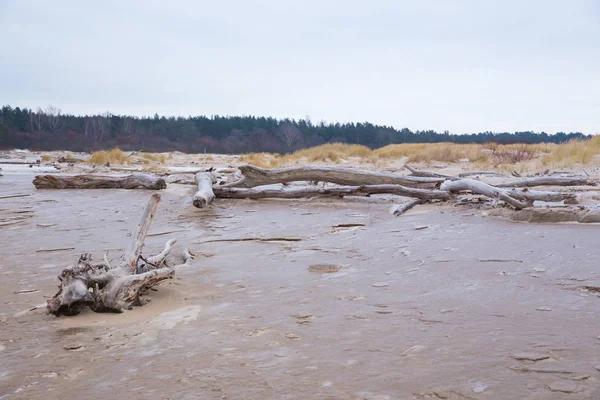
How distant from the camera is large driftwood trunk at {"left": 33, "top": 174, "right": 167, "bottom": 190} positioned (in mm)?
8977

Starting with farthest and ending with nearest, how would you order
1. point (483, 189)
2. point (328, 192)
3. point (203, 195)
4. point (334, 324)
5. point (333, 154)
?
point (333, 154) < point (328, 192) < point (203, 195) < point (483, 189) < point (334, 324)

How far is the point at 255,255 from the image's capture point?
12.2ft

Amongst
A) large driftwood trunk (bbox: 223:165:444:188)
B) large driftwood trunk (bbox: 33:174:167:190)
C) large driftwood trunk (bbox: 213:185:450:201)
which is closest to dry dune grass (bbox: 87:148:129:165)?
large driftwood trunk (bbox: 33:174:167:190)

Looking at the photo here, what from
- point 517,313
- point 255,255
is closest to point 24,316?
point 255,255

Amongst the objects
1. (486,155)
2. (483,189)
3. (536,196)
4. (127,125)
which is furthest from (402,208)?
(127,125)

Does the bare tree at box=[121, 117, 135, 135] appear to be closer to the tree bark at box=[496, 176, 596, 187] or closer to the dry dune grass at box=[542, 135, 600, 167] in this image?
the dry dune grass at box=[542, 135, 600, 167]

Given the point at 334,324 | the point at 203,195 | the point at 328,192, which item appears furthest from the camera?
the point at 328,192

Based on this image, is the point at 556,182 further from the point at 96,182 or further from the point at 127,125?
the point at 127,125

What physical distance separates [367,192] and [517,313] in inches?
186

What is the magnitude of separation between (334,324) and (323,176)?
522 centimetres

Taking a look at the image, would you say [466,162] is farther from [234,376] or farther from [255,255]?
[234,376]

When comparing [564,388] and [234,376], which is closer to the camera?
[564,388]

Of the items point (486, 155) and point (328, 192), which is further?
point (486, 155)

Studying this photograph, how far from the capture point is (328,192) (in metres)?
7.00
